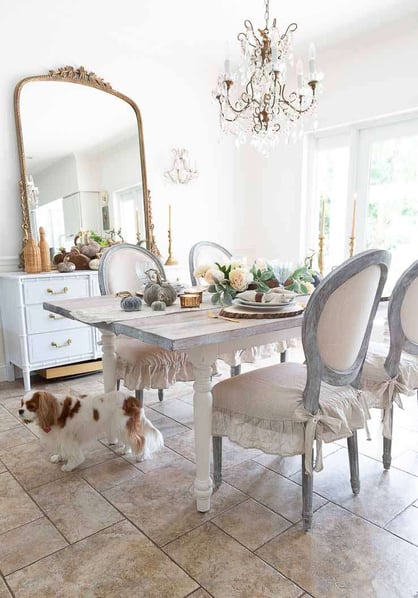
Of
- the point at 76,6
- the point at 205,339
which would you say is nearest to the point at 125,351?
the point at 205,339

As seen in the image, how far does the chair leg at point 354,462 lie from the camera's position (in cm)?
171

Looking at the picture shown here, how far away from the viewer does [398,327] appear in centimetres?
177

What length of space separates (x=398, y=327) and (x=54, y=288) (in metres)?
2.31

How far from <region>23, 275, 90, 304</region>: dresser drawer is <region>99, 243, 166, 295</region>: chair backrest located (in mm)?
667

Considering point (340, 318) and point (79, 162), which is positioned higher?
point (79, 162)

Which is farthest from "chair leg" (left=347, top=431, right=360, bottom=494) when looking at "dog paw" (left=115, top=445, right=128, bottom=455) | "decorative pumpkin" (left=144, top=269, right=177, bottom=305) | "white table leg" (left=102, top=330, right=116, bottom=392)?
"white table leg" (left=102, top=330, right=116, bottom=392)

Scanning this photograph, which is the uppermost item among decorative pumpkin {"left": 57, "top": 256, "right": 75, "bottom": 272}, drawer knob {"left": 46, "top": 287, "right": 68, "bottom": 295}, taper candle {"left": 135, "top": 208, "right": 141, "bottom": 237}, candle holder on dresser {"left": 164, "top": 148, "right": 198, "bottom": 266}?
candle holder on dresser {"left": 164, "top": 148, "right": 198, "bottom": 266}

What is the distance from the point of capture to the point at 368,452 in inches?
84.4

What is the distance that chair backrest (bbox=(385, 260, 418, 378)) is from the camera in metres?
1.72

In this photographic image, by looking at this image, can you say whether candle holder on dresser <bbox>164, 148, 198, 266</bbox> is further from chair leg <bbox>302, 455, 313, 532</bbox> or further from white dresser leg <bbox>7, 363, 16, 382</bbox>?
A: chair leg <bbox>302, 455, 313, 532</bbox>

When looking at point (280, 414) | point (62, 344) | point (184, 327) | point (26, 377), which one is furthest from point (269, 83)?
point (26, 377)

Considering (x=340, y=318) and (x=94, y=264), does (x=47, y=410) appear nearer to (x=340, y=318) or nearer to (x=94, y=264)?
(x=340, y=318)

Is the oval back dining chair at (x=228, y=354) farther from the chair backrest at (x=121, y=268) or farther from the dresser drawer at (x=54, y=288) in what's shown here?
the dresser drawer at (x=54, y=288)

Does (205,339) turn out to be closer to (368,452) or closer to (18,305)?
(368,452)
